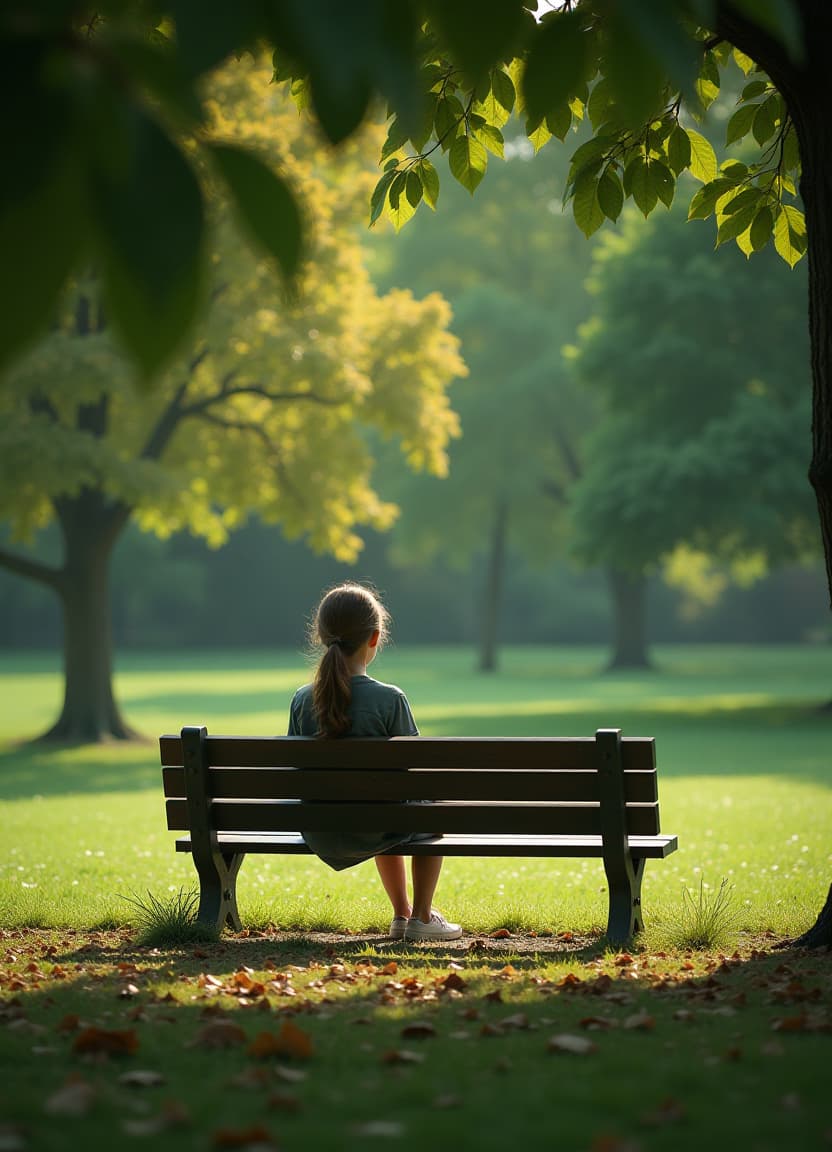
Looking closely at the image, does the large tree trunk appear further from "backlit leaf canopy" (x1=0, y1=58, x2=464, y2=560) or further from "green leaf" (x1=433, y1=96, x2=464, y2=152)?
"backlit leaf canopy" (x1=0, y1=58, x2=464, y2=560)

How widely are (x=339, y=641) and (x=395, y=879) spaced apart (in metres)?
1.04

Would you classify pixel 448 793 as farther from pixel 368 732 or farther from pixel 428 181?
pixel 428 181

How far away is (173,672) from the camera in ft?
143

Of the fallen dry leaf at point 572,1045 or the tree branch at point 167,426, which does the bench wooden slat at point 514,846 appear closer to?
the fallen dry leaf at point 572,1045

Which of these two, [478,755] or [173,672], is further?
[173,672]

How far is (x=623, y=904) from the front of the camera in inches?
211

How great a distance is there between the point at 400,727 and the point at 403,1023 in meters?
1.88

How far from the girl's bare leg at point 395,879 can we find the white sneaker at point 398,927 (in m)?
0.02

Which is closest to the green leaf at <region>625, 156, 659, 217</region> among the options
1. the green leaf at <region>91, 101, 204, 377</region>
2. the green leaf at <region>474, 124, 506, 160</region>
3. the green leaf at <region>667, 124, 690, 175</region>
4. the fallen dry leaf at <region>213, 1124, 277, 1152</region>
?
the green leaf at <region>667, 124, 690, 175</region>

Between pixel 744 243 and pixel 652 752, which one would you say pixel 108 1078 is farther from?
pixel 744 243

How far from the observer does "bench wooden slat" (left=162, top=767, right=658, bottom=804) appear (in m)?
5.10

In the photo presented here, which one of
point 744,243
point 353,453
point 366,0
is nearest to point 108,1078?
point 366,0

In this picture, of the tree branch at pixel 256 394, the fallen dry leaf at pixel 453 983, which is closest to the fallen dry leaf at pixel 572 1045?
the fallen dry leaf at pixel 453 983

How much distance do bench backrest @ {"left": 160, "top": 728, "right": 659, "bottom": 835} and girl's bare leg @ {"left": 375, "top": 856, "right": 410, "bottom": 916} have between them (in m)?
0.38
